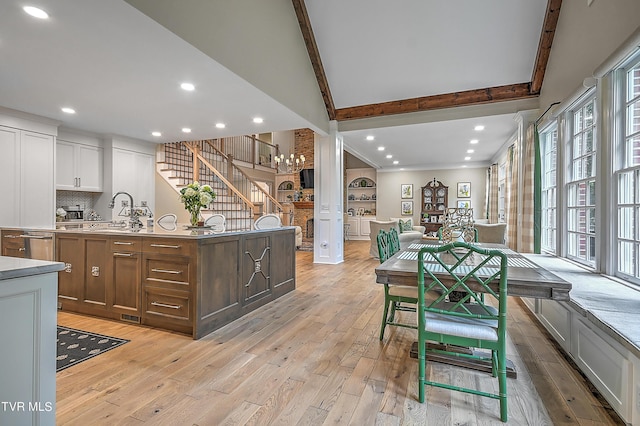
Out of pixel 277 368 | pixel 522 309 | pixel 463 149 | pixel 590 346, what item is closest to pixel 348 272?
pixel 522 309

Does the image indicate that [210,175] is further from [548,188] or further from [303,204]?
[548,188]

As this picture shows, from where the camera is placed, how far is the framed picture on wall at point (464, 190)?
1056cm

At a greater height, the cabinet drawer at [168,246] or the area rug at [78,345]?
the cabinet drawer at [168,246]

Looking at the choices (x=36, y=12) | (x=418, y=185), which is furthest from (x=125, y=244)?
(x=418, y=185)

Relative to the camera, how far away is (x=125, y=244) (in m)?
2.99

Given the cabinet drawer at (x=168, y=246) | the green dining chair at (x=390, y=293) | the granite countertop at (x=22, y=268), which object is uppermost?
the granite countertop at (x=22, y=268)

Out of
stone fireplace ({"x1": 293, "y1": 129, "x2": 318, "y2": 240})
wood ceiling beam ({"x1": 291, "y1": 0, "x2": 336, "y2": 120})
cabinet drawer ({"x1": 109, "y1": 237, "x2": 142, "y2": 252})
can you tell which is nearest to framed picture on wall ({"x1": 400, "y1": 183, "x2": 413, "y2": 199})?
stone fireplace ({"x1": 293, "y1": 129, "x2": 318, "y2": 240})

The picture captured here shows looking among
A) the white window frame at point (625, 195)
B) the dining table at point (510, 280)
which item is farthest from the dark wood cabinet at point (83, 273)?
the white window frame at point (625, 195)

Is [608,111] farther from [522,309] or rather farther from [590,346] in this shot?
[522,309]

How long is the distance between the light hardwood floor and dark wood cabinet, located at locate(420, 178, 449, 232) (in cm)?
776

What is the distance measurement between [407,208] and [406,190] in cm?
65

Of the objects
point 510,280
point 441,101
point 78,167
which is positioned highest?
point 441,101

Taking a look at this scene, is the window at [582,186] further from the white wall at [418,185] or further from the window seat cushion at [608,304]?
the white wall at [418,185]

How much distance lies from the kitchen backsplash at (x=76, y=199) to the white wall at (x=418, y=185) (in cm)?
855
